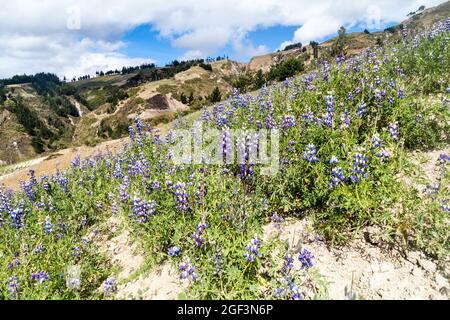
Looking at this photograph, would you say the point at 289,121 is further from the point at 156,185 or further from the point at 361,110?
the point at 156,185

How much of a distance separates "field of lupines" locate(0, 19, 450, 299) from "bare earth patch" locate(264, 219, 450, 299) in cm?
18

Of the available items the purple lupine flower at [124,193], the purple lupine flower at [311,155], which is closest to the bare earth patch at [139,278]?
the purple lupine flower at [124,193]

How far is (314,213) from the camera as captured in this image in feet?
13.3

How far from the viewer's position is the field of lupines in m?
3.32

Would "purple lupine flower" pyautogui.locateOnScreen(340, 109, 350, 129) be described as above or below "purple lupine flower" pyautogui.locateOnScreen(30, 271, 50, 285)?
above

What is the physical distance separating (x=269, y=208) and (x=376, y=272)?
168 centimetres

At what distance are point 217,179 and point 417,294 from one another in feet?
9.79

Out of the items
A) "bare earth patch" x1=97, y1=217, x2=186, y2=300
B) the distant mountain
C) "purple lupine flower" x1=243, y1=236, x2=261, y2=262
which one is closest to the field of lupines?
"purple lupine flower" x1=243, y1=236, x2=261, y2=262

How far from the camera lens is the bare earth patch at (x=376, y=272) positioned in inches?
117

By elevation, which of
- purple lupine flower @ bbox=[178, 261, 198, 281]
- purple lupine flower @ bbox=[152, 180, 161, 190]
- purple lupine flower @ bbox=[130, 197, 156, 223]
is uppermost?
purple lupine flower @ bbox=[152, 180, 161, 190]

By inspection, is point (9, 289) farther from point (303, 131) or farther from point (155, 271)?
point (303, 131)

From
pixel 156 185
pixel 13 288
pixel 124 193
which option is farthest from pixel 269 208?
pixel 13 288

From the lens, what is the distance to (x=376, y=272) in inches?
127

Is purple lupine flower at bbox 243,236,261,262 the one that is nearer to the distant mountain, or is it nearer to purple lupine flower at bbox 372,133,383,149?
purple lupine flower at bbox 372,133,383,149
